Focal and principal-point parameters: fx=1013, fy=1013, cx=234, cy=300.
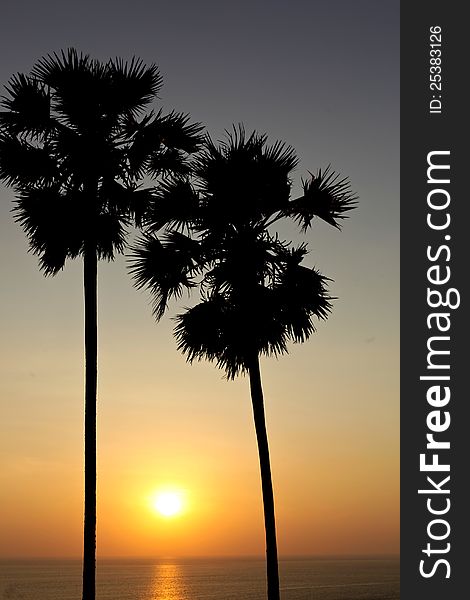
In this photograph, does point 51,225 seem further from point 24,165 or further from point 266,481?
point 266,481

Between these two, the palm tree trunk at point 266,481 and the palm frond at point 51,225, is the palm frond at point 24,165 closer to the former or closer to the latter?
the palm frond at point 51,225

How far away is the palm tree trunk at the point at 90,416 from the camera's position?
20297mm

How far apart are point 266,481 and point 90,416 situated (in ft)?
12.9

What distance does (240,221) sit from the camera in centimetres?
2273

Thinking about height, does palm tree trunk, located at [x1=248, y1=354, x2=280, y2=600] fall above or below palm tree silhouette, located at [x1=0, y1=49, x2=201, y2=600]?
below

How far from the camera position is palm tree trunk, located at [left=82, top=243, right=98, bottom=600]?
66.6 ft

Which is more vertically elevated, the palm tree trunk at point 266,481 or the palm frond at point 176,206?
the palm frond at point 176,206

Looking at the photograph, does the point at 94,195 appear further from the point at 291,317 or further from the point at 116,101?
the point at 291,317

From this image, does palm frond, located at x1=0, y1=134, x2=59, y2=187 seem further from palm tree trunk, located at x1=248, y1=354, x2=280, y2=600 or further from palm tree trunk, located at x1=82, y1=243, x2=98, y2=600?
palm tree trunk, located at x1=248, y1=354, x2=280, y2=600

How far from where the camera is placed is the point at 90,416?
70.1ft

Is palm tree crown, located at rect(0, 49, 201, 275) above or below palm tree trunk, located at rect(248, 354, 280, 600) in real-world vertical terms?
above

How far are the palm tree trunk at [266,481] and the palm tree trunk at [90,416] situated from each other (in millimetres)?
3415

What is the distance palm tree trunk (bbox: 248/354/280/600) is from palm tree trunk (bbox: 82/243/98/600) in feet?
11.2

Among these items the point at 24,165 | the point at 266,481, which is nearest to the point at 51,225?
the point at 24,165
